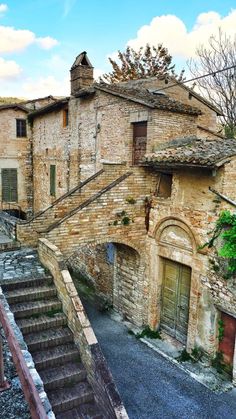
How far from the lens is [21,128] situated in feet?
67.5

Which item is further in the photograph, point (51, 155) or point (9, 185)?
point (9, 185)

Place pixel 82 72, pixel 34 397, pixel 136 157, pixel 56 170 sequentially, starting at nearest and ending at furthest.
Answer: pixel 34 397, pixel 136 157, pixel 82 72, pixel 56 170

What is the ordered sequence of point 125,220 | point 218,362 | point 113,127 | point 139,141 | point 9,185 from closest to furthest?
point 218,362
point 125,220
point 139,141
point 113,127
point 9,185

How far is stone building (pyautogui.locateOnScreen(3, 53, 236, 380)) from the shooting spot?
336 inches

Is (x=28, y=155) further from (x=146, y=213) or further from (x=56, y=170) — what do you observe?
(x=146, y=213)

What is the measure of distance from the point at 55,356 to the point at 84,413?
1.19m

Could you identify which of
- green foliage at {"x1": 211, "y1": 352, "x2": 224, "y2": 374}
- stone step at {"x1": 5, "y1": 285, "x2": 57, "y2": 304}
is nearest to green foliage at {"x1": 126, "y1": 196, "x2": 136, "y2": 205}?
stone step at {"x1": 5, "y1": 285, "x2": 57, "y2": 304}

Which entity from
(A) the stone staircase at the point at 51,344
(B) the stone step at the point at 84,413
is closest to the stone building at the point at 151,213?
(A) the stone staircase at the point at 51,344

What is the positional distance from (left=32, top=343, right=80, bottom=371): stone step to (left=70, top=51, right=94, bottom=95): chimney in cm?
1028

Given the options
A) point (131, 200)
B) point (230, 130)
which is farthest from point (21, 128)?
point (131, 200)

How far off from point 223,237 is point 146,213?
2.91m

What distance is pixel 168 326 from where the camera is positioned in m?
10.5

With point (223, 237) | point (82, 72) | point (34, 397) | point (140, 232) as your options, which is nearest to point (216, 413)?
point (223, 237)

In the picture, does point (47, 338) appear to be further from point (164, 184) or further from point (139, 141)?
point (139, 141)
